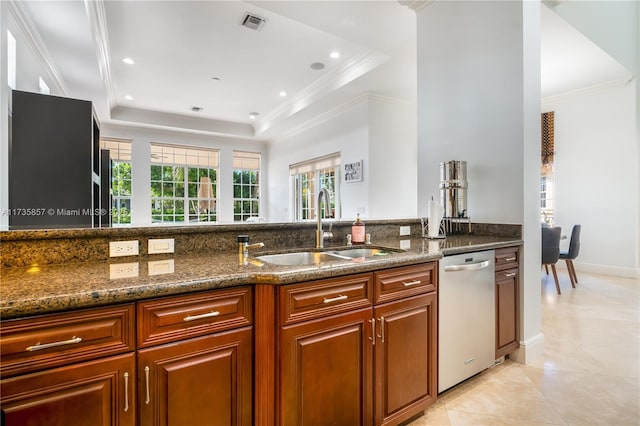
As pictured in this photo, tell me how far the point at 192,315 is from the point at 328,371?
0.62 m

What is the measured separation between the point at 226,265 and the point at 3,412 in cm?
73

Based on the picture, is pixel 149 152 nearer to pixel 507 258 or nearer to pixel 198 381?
pixel 198 381

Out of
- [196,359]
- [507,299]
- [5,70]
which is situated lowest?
[507,299]

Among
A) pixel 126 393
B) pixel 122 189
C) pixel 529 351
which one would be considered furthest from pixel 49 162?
pixel 122 189

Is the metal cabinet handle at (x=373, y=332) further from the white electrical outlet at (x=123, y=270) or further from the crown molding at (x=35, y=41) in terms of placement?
the crown molding at (x=35, y=41)

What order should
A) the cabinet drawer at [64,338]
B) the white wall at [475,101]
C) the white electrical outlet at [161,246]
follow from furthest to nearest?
the white wall at [475,101]
the white electrical outlet at [161,246]
the cabinet drawer at [64,338]

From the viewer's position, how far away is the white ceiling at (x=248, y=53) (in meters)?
3.11

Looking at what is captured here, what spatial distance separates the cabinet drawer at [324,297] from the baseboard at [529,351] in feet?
5.43

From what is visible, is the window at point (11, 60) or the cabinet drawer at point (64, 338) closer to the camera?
the cabinet drawer at point (64, 338)

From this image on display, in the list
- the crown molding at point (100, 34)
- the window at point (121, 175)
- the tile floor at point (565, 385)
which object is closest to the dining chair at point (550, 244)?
the tile floor at point (565, 385)

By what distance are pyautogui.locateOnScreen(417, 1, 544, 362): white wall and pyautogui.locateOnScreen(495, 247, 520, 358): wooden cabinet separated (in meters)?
0.08

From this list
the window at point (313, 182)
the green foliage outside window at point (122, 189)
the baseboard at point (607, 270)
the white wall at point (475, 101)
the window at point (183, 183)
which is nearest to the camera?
the white wall at point (475, 101)

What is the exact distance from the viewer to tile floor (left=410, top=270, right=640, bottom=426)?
66.0 inches

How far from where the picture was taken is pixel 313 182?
6.75 metres
